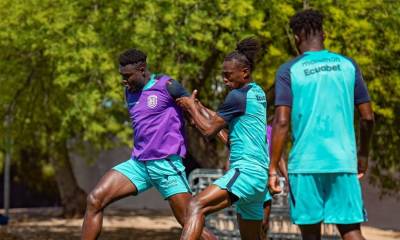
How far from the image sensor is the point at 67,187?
1980cm

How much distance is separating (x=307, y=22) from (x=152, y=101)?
2.40 m

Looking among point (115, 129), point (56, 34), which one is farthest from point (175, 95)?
point (115, 129)

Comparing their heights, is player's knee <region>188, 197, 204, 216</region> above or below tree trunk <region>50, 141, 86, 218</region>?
above

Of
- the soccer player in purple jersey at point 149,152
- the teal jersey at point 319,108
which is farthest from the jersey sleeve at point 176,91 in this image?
the teal jersey at point 319,108

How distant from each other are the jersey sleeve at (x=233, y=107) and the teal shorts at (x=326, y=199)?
1391 millimetres

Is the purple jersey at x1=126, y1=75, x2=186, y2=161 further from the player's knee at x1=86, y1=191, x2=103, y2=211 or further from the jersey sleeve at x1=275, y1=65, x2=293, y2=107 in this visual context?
the jersey sleeve at x1=275, y1=65, x2=293, y2=107

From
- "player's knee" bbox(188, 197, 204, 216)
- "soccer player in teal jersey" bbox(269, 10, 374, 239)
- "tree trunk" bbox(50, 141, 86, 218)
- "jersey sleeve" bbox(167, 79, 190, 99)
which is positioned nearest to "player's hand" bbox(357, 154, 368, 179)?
"soccer player in teal jersey" bbox(269, 10, 374, 239)

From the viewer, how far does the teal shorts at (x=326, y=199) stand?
4.98m

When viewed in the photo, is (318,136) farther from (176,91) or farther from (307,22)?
(176,91)

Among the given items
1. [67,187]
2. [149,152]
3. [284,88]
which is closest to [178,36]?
[149,152]

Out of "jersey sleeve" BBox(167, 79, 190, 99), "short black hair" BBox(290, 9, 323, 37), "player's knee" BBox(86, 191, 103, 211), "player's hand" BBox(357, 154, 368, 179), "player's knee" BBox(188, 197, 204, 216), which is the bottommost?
"player's knee" BBox(86, 191, 103, 211)

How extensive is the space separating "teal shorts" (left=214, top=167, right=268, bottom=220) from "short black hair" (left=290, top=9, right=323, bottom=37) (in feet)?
5.03

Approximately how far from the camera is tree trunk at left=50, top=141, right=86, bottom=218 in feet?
63.5

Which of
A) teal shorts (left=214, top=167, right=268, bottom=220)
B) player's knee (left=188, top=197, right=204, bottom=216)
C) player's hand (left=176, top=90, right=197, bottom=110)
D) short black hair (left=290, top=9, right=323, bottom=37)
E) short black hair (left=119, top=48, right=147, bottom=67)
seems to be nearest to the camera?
short black hair (left=290, top=9, right=323, bottom=37)
